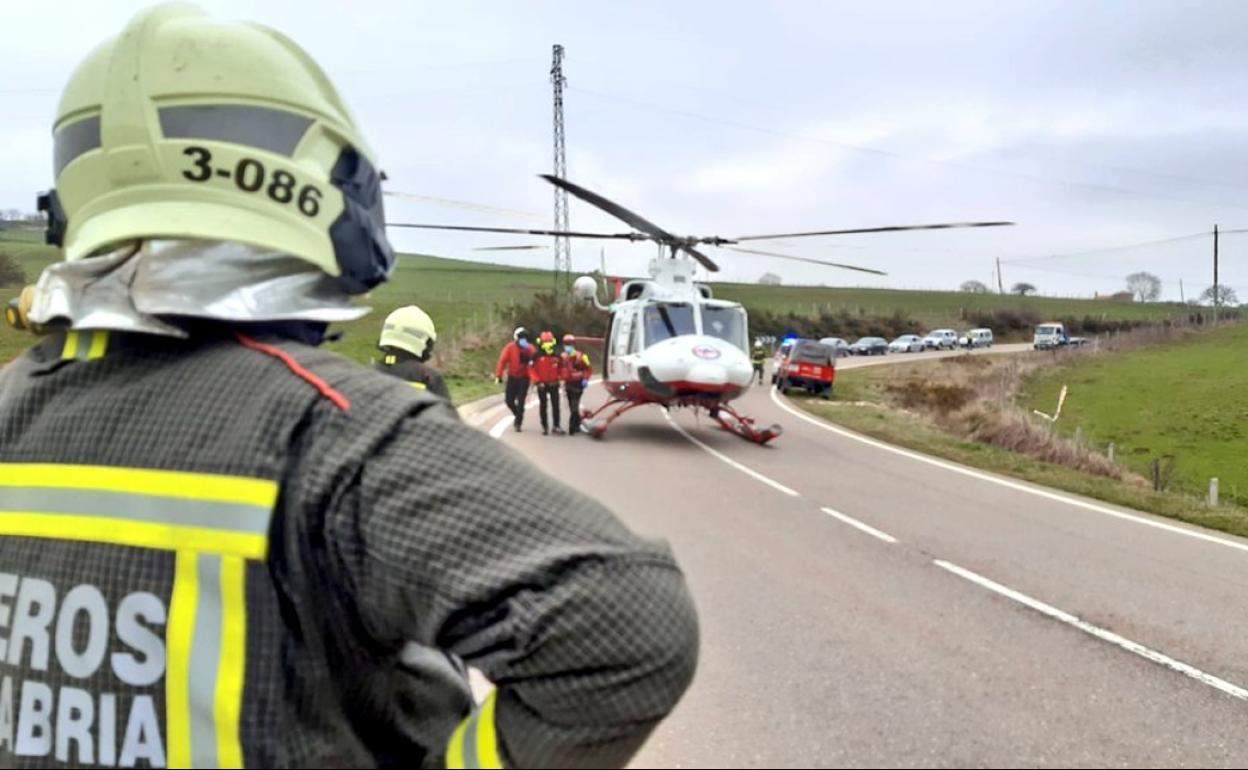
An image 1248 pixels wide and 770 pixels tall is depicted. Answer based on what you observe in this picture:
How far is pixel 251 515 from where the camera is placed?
4.07 feet

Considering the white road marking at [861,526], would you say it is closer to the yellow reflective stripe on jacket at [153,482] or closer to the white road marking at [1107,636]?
the white road marking at [1107,636]

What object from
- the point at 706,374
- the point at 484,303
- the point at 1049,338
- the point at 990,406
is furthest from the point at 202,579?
the point at 1049,338

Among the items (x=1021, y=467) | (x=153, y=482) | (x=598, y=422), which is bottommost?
(x=1021, y=467)

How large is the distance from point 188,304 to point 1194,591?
26.4 feet

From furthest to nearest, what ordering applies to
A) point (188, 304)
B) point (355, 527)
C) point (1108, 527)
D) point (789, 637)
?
1. point (1108, 527)
2. point (789, 637)
3. point (188, 304)
4. point (355, 527)

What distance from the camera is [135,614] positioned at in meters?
1.29

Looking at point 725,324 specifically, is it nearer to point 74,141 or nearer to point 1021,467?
point 1021,467

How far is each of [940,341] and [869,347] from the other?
765 cm

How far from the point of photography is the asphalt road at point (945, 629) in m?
4.40

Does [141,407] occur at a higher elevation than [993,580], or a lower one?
higher

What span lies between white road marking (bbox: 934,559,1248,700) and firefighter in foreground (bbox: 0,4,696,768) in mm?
5226

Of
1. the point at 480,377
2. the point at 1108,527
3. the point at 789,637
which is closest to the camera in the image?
the point at 789,637

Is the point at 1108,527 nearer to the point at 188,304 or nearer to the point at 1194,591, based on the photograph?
the point at 1194,591

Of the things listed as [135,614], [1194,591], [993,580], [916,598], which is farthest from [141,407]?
[1194,591]
